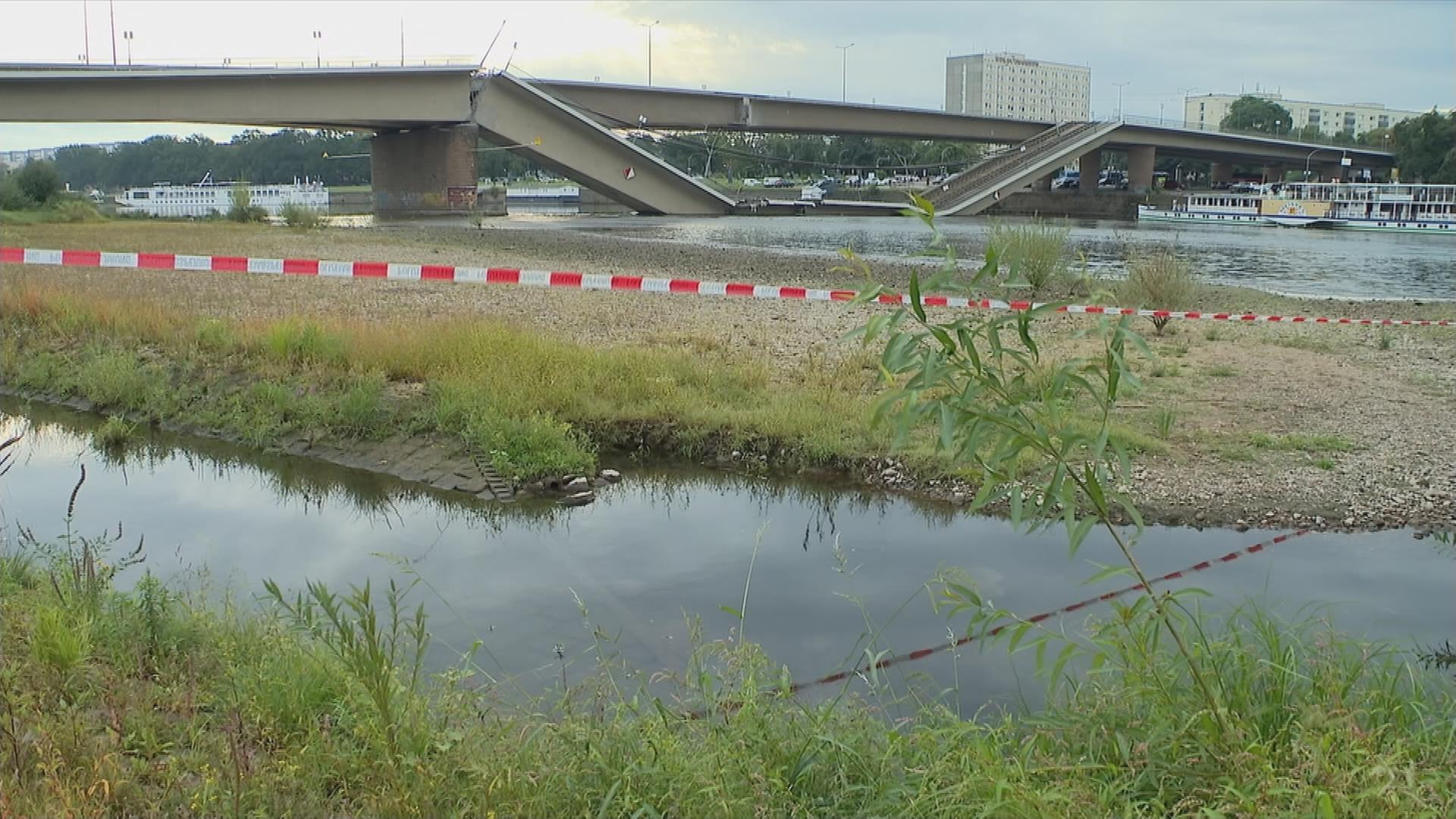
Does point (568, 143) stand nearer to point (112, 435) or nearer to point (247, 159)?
point (112, 435)

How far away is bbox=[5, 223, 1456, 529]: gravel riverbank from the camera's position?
910 centimetres

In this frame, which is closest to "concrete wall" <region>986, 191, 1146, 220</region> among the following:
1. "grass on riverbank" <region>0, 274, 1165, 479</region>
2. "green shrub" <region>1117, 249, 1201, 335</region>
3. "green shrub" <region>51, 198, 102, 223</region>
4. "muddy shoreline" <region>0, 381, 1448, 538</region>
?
"green shrub" <region>51, 198, 102, 223</region>

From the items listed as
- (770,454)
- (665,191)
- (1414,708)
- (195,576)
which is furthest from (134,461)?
(665,191)

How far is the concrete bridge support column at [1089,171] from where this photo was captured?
90.9m

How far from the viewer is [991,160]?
7831 cm

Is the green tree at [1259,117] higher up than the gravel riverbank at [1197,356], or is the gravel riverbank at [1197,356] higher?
the green tree at [1259,117]

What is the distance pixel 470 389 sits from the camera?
11.2 meters

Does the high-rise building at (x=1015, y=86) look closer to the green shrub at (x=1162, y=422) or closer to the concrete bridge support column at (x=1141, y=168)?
the concrete bridge support column at (x=1141, y=168)

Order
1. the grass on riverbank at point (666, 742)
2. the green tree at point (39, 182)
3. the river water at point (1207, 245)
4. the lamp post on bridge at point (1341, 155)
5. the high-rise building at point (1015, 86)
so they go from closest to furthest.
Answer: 1. the grass on riverbank at point (666, 742)
2. the river water at point (1207, 245)
3. the green tree at point (39, 182)
4. the lamp post on bridge at point (1341, 155)
5. the high-rise building at point (1015, 86)

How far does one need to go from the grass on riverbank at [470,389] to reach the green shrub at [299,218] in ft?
97.2

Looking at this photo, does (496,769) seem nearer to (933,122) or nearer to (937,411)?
(937,411)

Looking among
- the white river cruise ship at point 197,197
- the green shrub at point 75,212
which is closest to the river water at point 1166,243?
the green shrub at point 75,212

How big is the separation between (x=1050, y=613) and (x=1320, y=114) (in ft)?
713

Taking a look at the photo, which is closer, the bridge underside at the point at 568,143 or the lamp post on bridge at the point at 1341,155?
the bridge underside at the point at 568,143
